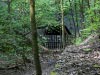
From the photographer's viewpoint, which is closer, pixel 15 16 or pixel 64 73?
pixel 64 73

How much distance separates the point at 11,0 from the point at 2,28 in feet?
21.2

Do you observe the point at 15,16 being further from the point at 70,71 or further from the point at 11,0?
the point at 70,71

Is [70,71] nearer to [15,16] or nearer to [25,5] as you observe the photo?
[15,16]

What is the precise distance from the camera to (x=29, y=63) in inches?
711

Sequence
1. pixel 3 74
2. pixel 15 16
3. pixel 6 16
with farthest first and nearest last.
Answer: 1. pixel 15 16
2. pixel 6 16
3. pixel 3 74

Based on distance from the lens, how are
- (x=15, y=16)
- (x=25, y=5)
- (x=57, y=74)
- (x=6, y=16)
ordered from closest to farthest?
(x=57, y=74) → (x=6, y=16) → (x=15, y=16) → (x=25, y=5)

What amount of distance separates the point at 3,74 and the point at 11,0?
8107 millimetres

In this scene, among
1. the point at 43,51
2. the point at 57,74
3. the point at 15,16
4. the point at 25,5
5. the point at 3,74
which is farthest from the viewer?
the point at 43,51

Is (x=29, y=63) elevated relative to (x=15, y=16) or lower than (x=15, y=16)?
lower

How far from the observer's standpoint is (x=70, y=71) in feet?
29.1

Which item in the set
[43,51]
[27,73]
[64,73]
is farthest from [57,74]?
[43,51]

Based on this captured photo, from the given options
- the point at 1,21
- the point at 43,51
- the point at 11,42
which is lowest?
the point at 43,51

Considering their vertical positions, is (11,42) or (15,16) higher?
(15,16)

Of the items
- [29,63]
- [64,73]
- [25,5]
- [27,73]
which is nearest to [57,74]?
[64,73]
